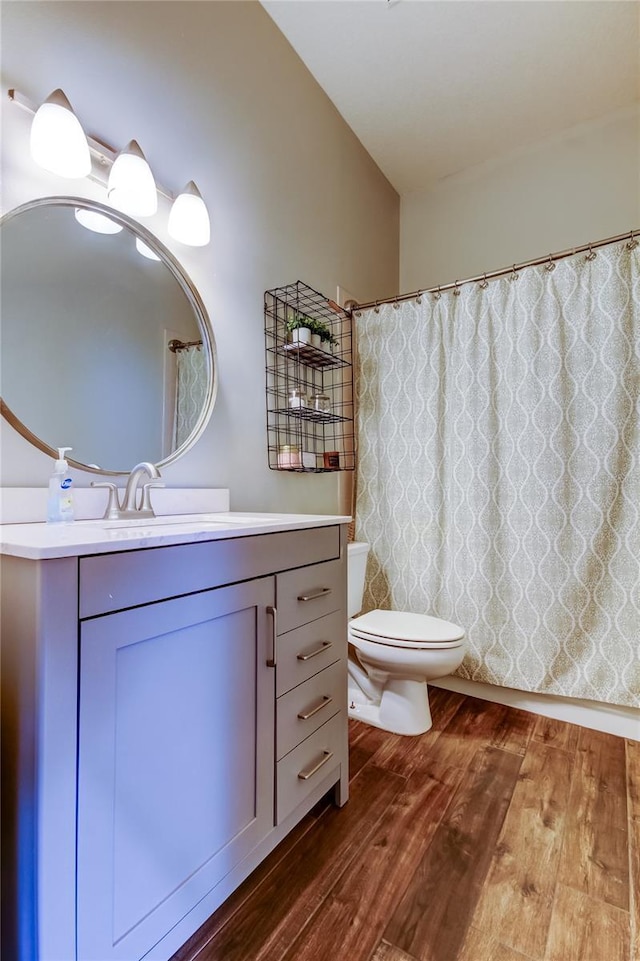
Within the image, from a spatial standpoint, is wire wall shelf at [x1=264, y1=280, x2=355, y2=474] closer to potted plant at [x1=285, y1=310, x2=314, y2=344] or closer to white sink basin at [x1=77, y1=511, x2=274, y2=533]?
potted plant at [x1=285, y1=310, x2=314, y2=344]

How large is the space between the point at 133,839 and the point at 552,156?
3264 mm

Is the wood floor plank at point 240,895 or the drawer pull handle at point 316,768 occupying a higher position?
the drawer pull handle at point 316,768

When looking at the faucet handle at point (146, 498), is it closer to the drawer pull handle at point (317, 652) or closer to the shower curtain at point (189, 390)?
the shower curtain at point (189, 390)

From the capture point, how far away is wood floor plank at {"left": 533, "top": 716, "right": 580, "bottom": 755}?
1655 millimetres

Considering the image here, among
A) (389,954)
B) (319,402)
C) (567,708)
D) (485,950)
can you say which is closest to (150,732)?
(389,954)

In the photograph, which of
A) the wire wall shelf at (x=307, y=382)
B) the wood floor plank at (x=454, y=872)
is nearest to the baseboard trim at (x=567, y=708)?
the wood floor plank at (x=454, y=872)

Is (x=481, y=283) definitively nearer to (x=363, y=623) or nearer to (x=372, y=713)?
(x=363, y=623)

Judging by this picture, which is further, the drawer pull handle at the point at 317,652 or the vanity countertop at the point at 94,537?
the drawer pull handle at the point at 317,652

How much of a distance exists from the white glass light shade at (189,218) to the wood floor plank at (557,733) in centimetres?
217

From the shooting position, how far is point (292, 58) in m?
1.91

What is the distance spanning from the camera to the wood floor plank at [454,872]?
923 millimetres

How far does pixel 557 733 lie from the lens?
Answer: 1.73m

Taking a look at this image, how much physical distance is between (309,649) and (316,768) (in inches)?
12.3

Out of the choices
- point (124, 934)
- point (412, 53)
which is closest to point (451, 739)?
point (124, 934)
